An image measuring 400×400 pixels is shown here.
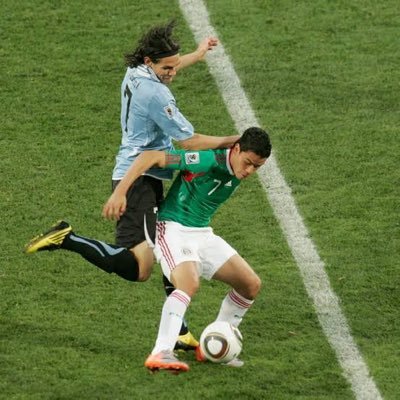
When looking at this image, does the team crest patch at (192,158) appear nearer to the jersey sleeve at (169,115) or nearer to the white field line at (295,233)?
the jersey sleeve at (169,115)

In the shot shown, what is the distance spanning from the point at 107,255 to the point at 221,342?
1009 millimetres

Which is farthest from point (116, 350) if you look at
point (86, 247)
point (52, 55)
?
point (52, 55)

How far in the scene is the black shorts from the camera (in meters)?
9.62

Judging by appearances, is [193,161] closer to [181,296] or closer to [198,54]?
[181,296]

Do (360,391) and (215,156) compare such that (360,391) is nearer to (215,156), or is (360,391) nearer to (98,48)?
(215,156)

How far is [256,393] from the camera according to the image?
8.97 m

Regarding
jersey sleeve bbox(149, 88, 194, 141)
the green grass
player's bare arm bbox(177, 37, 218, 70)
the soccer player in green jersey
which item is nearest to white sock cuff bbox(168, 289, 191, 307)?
the soccer player in green jersey

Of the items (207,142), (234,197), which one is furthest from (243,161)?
(234,197)

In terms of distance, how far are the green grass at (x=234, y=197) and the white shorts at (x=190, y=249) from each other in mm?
650

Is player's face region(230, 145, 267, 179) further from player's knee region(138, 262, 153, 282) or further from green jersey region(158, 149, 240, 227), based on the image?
player's knee region(138, 262, 153, 282)

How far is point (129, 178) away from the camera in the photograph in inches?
358

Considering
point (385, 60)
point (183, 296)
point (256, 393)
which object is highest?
point (183, 296)

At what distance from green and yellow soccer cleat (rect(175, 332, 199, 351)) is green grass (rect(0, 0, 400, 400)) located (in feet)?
0.26

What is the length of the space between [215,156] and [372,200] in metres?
2.79
